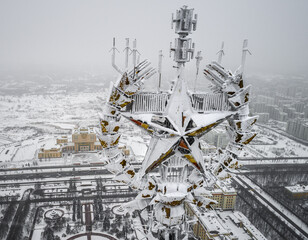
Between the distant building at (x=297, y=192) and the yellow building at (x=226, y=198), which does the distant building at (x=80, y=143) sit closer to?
the yellow building at (x=226, y=198)

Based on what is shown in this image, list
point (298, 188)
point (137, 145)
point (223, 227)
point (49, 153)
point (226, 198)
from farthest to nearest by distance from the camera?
point (137, 145)
point (49, 153)
point (298, 188)
point (226, 198)
point (223, 227)

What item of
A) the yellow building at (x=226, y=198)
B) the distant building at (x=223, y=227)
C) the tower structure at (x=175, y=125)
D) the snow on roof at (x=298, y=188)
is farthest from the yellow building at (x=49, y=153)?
the tower structure at (x=175, y=125)

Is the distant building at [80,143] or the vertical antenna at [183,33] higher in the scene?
the vertical antenna at [183,33]

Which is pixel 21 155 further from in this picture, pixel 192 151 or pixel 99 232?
pixel 192 151

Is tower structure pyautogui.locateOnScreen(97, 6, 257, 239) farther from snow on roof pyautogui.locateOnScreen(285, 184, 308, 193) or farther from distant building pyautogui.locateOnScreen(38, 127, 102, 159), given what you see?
distant building pyautogui.locateOnScreen(38, 127, 102, 159)

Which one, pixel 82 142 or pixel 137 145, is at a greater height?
pixel 82 142

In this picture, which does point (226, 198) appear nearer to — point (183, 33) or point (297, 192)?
point (297, 192)

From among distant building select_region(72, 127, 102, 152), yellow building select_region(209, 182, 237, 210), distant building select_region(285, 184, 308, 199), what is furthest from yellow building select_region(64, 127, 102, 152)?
distant building select_region(285, 184, 308, 199)

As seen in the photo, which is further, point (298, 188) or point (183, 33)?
point (298, 188)

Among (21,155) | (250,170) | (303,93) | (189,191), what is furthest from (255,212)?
(303,93)

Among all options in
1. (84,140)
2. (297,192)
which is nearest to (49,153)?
(84,140)
